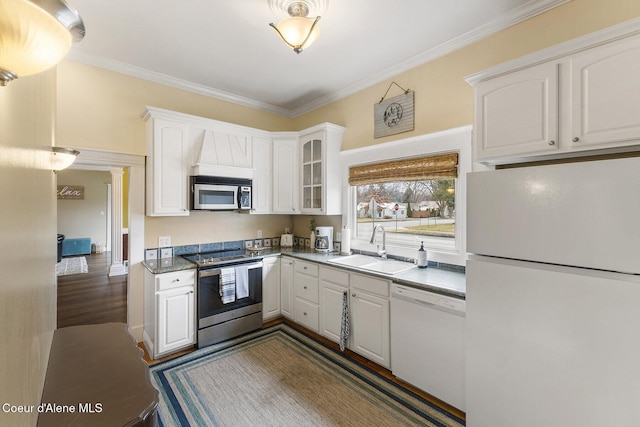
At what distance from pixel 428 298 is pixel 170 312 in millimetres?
2372

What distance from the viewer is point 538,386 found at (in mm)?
1524

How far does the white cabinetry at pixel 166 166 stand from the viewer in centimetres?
292

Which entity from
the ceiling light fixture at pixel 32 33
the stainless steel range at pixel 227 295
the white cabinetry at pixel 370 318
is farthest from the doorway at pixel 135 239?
the ceiling light fixture at pixel 32 33

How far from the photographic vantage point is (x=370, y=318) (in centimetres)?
258

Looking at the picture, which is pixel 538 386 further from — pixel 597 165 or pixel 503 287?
pixel 597 165

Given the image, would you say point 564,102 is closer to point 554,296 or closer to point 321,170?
point 554,296

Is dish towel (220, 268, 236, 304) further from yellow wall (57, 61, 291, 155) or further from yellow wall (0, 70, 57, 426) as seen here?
yellow wall (0, 70, 57, 426)

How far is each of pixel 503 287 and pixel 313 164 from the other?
2527mm

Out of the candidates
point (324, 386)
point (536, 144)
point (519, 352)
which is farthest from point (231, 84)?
point (519, 352)

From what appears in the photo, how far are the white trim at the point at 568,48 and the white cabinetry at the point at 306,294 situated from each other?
2312 millimetres

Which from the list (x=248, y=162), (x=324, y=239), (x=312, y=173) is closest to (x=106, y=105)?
(x=248, y=162)

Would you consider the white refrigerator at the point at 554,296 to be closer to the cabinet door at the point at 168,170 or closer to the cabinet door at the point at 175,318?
the cabinet door at the point at 175,318

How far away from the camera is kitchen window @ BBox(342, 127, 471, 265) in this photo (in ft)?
8.40

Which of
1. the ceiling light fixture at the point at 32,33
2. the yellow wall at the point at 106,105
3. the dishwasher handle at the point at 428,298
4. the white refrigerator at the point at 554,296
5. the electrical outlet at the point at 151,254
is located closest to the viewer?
the ceiling light fixture at the point at 32,33
